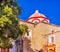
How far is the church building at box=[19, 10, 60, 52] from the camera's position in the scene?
119 feet

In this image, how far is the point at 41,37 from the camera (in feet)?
126

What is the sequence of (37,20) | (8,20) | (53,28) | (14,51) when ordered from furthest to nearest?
(37,20) < (53,28) < (14,51) < (8,20)

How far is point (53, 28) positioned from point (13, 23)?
21.6 m

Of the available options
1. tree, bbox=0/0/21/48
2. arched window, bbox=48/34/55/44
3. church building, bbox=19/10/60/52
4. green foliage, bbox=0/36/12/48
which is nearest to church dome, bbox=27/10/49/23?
church building, bbox=19/10/60/52

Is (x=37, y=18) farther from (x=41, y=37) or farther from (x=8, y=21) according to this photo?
(x=8, y=21)

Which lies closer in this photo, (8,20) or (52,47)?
(8,20)

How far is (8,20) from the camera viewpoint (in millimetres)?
15688

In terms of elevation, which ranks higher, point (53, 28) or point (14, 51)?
point (53, 28)

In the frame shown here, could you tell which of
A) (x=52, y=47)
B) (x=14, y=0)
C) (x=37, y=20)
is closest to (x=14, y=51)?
(x=52, y=47)

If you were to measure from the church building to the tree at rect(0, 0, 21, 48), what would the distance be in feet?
64.1

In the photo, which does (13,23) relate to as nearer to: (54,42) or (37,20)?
(54,42)

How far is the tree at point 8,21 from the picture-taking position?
15703 millimetres

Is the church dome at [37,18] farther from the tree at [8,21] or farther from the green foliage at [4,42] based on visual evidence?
the green foliage at [4,42]

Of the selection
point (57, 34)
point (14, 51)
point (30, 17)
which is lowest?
→ point (14, 51)
